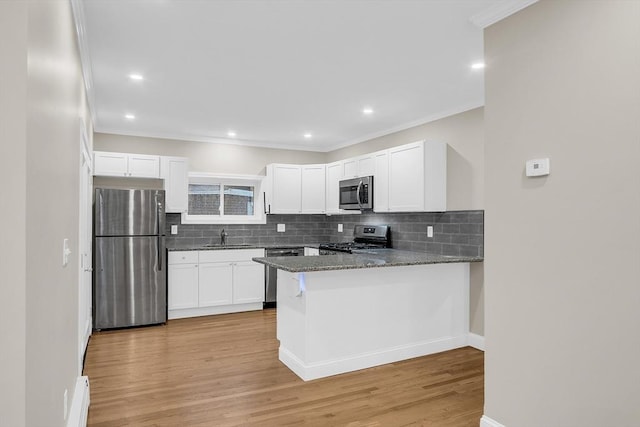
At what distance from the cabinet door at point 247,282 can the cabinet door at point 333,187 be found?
1.37m

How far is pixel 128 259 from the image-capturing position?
4.93 m

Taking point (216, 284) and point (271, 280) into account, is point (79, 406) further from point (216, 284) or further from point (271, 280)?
point (271, 280)

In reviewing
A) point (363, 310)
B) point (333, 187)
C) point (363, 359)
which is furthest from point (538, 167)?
point (333, 187)

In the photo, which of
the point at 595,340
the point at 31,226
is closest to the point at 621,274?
the point at 595,340

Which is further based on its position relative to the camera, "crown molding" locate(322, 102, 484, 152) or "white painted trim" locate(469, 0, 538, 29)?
"crown molding" locate(322, 102, 484, 152)

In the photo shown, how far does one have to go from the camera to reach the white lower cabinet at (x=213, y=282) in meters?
5.36

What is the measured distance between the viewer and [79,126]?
9.38ft

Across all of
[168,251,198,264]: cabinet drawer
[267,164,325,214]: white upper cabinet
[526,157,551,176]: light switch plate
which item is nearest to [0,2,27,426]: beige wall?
[526,157,551,176]: light switch plate

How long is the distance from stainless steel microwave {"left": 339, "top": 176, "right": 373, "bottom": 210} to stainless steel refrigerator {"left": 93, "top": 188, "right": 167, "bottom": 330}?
2.39m

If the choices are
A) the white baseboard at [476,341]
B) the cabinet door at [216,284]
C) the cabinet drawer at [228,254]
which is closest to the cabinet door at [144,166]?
the cabinet drawer at [228,254]

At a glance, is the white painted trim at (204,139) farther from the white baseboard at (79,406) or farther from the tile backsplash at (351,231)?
the white baseboard at (79,406)

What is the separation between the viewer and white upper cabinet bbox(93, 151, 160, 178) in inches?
201

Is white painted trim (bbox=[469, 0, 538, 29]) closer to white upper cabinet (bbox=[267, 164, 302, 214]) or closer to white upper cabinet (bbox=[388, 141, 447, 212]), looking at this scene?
white upper cabinet (bbox=[388, 141, 447, 212])

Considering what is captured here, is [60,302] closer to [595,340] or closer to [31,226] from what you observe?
[31,226]
